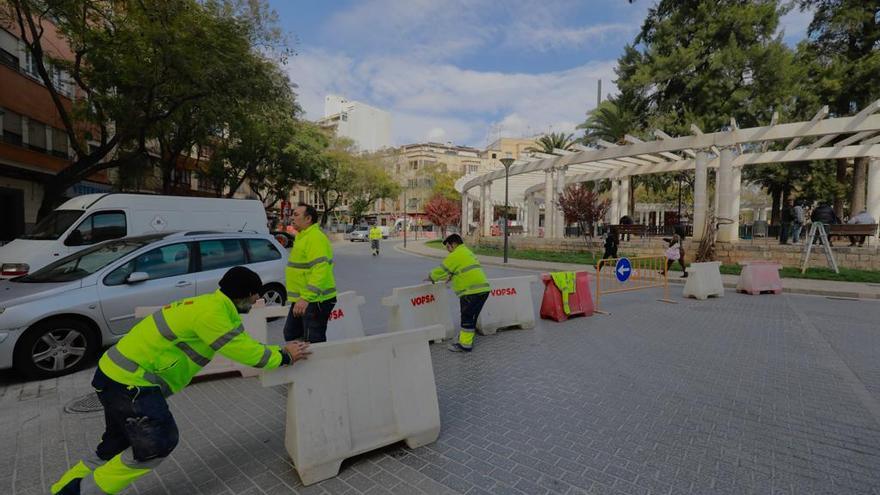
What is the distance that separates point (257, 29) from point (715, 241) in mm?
18229

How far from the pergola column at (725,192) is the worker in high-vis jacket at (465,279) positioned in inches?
573

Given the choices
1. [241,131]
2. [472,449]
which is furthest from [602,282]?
[241,131]

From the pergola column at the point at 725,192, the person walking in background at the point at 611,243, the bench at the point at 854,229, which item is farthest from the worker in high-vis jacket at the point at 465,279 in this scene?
the pergola column at the point at 725,192

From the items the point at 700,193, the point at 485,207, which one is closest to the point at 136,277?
the point at 700,193

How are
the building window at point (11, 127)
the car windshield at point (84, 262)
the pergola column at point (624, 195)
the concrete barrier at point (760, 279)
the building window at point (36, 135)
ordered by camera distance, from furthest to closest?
the pergola column at point (624, 195), the building window at point (36, 135), the building window at point (11, 127), the concrete barrier at point (760, 279), the car windshield at point (84, 262)

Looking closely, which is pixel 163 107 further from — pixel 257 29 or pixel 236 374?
pixel 236 374

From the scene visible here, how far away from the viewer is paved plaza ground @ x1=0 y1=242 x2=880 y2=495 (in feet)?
9.52

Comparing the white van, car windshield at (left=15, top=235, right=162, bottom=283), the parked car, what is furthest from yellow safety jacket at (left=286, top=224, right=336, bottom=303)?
the parked car

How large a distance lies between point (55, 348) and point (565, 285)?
7.08 meters

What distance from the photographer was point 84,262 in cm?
552

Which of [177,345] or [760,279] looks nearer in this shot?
[177,345]

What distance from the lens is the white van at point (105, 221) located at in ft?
27.7

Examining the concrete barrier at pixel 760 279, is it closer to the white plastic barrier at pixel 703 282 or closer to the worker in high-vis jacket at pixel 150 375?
the white plastic barrier at pixel 703 282

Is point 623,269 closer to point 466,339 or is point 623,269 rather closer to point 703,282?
point 703,282
